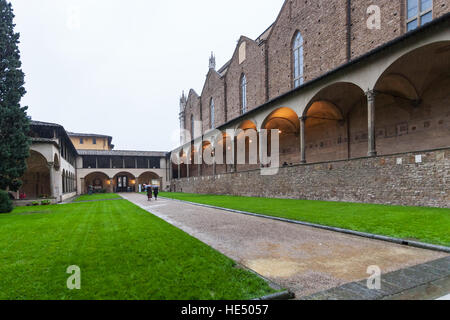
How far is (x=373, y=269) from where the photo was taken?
366 centimetres

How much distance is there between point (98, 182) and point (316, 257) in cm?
5233

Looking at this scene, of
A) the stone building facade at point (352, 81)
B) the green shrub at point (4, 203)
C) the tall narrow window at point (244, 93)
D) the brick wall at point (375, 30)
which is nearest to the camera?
the stone building facade at point (352, 81)

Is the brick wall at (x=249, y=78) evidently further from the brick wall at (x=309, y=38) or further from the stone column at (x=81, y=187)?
→ the stone column at (x=81, y=187)

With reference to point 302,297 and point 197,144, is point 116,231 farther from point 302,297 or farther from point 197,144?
point 197,144

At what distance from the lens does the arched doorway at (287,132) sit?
22.5 metres

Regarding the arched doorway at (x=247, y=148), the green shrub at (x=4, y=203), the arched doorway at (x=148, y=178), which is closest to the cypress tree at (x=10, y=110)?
the green shrub at (x=4, y=203)

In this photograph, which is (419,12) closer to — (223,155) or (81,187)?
(223,155)

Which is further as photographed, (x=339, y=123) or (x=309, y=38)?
(x=309, y=38)

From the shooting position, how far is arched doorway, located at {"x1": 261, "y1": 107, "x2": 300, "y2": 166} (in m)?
→ 22.5

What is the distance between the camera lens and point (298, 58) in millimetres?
23438

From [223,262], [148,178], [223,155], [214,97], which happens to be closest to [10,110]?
[223,262]

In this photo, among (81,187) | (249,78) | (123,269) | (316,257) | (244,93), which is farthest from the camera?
(81,187)

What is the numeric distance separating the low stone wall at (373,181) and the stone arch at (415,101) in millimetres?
4412

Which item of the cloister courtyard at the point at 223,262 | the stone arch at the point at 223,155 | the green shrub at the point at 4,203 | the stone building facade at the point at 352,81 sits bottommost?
the green shrub at the point at 4,203
